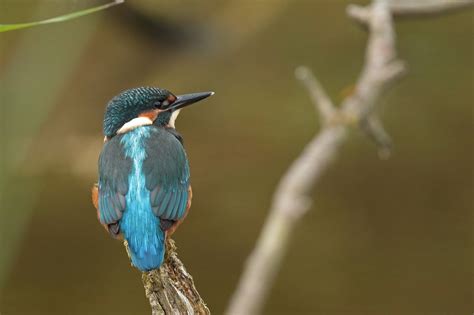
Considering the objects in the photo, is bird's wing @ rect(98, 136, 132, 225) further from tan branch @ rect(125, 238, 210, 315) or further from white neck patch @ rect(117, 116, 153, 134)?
tan branch @ rect(125, 238, 210, 315)

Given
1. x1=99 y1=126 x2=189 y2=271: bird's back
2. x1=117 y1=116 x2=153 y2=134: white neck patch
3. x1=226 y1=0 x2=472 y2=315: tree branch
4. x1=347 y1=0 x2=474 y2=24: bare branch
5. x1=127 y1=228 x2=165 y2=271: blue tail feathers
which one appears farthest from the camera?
x1=347 y1=0 x2=474 y2=24: bare branch

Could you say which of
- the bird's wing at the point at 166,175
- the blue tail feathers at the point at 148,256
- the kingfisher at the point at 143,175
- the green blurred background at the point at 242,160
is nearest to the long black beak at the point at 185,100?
the kingfisher at the point at 143,175

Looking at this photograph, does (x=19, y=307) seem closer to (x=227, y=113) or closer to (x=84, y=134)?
(x=84, y=134)

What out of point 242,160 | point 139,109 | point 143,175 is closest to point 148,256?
point 143,175

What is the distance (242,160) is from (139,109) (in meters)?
1.99

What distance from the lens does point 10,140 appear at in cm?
420

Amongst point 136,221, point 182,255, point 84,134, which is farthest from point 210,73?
point 136,221

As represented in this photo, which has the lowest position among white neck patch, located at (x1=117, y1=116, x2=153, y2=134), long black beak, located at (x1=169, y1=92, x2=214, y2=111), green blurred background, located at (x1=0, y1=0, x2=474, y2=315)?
green blurred background, located at (x1=0, y1=0, x2=474, y2=315)

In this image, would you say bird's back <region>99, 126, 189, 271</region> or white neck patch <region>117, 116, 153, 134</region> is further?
white neck patch <region>117, 116, 153, 134</region>

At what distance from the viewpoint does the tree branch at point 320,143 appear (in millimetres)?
1896

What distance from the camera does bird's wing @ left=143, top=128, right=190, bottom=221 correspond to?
2.38m

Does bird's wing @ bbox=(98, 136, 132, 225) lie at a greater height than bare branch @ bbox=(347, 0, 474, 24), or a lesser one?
greater

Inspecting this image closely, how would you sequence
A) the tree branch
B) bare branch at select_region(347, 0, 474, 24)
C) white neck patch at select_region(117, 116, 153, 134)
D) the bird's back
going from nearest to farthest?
the tree branch → the bird's back → white neck patch at select_region(117, 116, 153, 134) → bare branch at select_region(347, 0, 474, 24)

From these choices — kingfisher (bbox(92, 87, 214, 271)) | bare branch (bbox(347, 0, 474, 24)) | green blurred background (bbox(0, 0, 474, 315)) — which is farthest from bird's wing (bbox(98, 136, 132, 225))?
green blurred background (bbox(0, 0, 474, 315))
